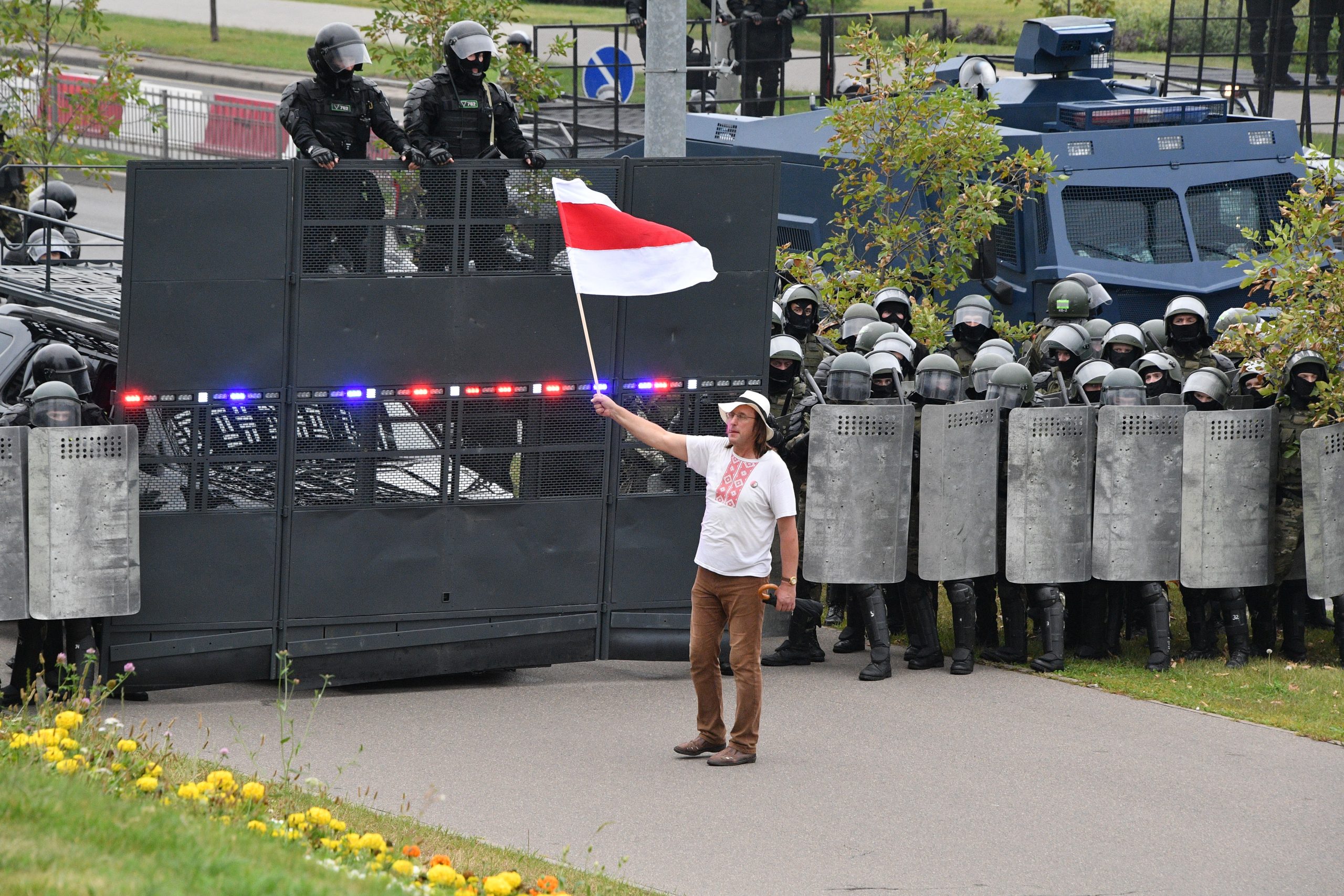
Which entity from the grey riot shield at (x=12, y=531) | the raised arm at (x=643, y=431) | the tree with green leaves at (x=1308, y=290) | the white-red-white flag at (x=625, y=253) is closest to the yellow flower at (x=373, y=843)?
the raised arm at (x=643, y=431)

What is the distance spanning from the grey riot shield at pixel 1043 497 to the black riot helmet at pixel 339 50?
4356mm

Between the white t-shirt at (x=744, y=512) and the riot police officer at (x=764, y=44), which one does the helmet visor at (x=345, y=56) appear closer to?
the white t-shirt at (x=744, y=512)

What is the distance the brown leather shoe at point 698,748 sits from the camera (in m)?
8.51

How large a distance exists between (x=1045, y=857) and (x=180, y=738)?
4180 mm

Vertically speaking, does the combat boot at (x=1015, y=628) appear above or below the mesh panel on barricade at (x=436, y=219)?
below

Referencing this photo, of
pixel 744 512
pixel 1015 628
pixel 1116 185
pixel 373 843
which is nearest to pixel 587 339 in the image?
pixel 744 512

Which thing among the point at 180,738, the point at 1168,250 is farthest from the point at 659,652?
the point at 1168,250

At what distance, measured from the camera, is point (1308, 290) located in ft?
35.1

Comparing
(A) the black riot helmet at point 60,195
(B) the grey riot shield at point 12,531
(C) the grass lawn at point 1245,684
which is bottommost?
(C) the grass lawn at point 1245,684

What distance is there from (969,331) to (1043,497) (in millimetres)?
2663

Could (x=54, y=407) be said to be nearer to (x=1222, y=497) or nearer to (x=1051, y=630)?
(x=1051, y=630)

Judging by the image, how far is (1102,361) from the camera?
11352 mm

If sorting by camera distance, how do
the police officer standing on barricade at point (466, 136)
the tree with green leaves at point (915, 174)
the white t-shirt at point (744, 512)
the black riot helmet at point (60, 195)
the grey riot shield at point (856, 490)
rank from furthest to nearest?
the black riot helmet at point (60, 195) → the tree with green leaves at point (915, 174) → the grey riot shield at point (856, 490) → the police officer standing on barricade at point (466, 136) → the white t-shirt at point (744, 512)

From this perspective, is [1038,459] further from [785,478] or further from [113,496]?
[113,496]
